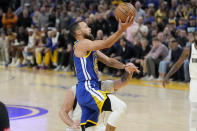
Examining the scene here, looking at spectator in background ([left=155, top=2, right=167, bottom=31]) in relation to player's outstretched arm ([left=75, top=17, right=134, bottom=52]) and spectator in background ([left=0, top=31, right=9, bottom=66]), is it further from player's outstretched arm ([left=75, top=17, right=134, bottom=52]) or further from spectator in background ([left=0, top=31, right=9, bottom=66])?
player's outstretched arm ([left=75, top=17, right=134, bottom=52])

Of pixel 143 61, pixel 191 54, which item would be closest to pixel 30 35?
pixel 143 61

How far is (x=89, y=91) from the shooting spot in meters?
4.98

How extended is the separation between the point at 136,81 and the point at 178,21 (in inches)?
113

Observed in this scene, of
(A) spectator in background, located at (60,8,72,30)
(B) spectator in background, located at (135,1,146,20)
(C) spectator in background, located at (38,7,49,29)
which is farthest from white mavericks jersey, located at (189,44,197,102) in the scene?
(C) spectator in background, located at (38,7,49,29)

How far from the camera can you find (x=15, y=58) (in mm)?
19969

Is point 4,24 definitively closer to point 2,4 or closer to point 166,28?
point 2,4

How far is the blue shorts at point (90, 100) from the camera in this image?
16.1 feet

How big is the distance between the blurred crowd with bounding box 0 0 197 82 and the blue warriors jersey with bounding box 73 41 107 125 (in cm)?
594

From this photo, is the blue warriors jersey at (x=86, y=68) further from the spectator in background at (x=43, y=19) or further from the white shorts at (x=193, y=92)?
the spectator in background at (x=43, y=19)

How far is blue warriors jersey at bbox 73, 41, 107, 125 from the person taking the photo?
16.1 ft

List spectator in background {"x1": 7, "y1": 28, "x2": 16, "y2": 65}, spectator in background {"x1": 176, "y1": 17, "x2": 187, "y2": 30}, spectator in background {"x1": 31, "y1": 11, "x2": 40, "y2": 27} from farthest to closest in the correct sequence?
spectator in background {"x1": 31, "y1": 11, "x2": 40, "y2": 27} < spectator in background {"x1": 7, "y1": 28, "x2": 16, "y2": 65} < spectator in background {"x1": 176, "y1": 17, "x2": 187, "y2": 30}

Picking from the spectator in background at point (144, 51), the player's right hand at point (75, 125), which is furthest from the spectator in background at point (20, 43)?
the player's right hand at point (75, 125)

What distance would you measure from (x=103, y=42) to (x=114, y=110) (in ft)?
2.70

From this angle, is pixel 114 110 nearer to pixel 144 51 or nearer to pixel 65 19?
pixel 144 51
